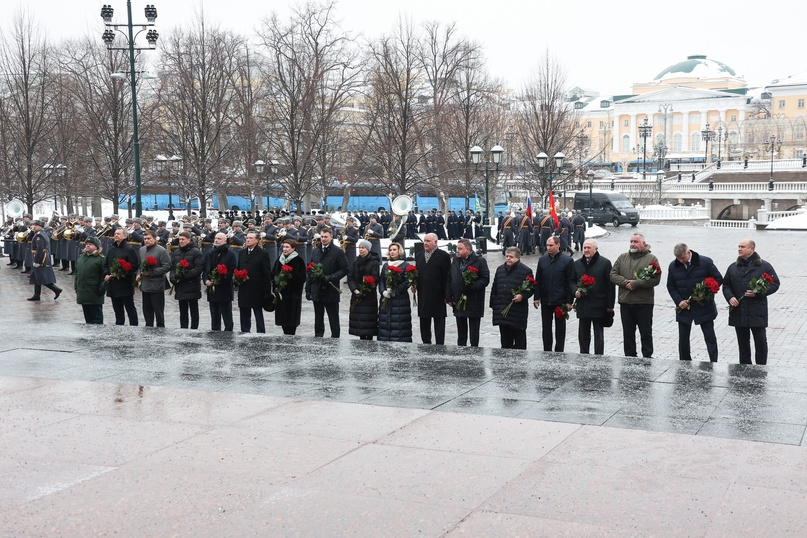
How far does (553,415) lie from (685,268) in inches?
159

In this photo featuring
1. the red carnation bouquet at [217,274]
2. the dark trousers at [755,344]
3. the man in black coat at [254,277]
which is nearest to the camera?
the dark trousers at [755,344]

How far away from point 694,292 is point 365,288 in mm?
3976

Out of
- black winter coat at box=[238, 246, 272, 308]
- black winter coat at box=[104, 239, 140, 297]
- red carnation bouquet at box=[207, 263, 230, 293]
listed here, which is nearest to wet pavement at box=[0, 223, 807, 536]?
black winter coat at box=[238, 246, 272, 308]

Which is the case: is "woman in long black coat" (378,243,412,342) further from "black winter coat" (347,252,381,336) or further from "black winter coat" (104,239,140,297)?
"black winter coat" (104,239,140,297)

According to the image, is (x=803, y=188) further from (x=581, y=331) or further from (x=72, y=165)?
(x=581, y=331)

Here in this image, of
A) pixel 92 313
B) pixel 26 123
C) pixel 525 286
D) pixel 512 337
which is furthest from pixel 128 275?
pixel 26 123

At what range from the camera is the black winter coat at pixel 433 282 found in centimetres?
1209

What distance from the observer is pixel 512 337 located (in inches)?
459

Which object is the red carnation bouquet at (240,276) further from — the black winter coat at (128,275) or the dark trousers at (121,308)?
the dark trousers at (121,308)

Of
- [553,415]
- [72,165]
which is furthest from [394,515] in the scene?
[72,165]

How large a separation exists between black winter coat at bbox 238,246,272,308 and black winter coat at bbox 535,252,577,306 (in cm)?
400

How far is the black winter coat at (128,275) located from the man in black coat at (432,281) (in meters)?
4.70

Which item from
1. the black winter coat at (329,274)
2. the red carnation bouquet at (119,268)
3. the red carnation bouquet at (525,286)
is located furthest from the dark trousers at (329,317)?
the red carnation bouquet at (119,268)

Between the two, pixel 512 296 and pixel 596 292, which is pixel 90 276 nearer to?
pixel 512 296
